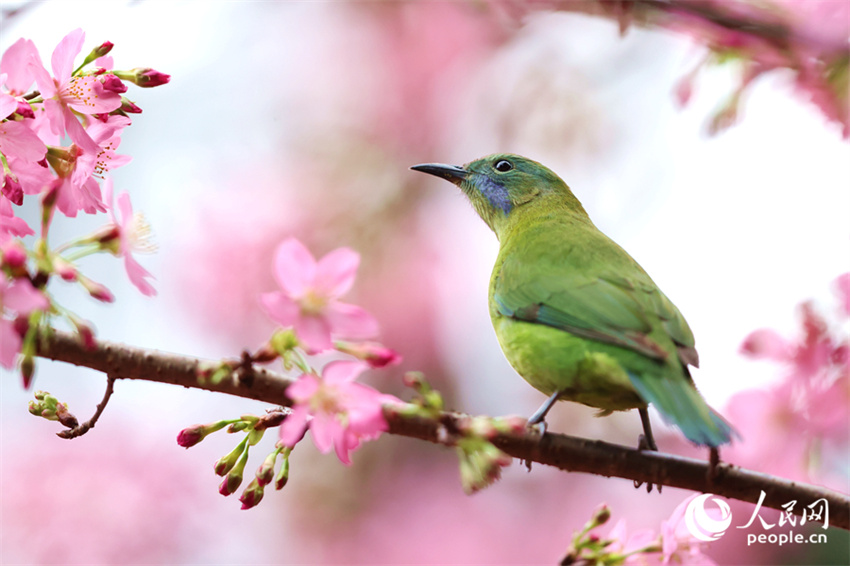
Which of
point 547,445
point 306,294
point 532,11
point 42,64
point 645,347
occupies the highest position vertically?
point 532,11

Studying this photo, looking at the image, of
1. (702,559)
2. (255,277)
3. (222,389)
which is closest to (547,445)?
(702,559)

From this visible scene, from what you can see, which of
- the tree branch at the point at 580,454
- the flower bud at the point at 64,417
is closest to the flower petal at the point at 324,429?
the tree branch at the point at 580,454

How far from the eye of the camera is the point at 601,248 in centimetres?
290

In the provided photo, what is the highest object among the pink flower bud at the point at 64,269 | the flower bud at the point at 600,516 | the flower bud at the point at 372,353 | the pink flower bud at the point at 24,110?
the pink flower bud at the point at 24,110

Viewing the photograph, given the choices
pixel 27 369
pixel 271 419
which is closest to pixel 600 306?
pixel 271 419

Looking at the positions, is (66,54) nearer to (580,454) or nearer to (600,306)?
(580,454)

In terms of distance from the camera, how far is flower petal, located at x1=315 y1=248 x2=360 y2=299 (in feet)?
4.44

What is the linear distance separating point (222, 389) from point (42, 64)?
0.82 m

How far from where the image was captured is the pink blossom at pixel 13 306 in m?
1.21

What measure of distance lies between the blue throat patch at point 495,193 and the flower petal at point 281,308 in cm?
245

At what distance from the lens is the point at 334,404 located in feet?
4.59

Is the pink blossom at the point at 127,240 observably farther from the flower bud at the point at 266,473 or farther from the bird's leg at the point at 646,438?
the bird's leg at the point at 646,438

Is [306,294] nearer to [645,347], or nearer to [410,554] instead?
[645,347]

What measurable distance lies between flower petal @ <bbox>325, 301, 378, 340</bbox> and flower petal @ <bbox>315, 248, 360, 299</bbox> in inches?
1.3
